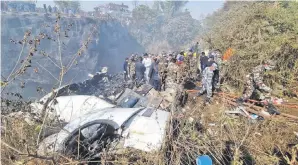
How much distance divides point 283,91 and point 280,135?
8.96 ft

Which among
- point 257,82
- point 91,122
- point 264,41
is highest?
point 264,41

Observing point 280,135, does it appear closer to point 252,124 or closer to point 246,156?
point 252,124

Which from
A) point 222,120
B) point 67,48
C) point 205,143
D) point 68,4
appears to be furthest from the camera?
point 68,4

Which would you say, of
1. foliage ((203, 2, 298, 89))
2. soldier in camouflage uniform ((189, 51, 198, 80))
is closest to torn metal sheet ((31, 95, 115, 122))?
soldier in camouflage uniform ((189, 51, 198, 80))

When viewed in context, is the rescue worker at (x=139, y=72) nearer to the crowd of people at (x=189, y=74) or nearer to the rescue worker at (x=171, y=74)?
the crowd of people at (x=189, y=74)

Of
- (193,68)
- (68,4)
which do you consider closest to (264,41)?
(193,68)

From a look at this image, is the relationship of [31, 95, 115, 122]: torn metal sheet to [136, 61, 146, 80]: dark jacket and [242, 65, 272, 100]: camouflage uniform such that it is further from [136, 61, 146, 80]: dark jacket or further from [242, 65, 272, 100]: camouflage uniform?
[242, 65, 272, 100]: camouflage uniform

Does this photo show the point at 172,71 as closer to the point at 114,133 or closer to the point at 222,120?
the point at 222,120

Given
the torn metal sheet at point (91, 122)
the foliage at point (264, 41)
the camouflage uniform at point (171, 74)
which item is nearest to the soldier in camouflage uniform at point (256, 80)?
the foliage at point (264, 41)

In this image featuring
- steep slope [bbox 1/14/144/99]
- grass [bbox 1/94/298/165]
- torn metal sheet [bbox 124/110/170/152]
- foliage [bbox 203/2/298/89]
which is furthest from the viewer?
steep slope [bbox 1/14/144/99]

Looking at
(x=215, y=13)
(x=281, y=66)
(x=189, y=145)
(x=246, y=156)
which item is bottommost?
(x=246, y=156)

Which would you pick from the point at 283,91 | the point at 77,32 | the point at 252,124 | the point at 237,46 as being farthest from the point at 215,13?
the point at 252,124

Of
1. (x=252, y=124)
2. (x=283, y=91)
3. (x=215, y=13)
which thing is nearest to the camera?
(x=252, y=124)

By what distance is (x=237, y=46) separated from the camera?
956 cm
